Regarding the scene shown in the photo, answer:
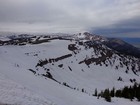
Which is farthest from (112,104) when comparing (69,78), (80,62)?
(80,62)

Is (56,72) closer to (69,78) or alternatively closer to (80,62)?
(69,78)

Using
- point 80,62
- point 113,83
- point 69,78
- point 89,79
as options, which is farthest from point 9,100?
point 80,62

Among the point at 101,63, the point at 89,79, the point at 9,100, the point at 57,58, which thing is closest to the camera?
the point at 9,100

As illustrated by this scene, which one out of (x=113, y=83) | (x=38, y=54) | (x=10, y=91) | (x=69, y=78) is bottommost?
(x=113, y=83)

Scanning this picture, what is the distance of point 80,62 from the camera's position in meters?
168

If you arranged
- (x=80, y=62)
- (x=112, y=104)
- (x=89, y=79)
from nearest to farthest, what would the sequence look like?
1. (x=112, y=104)
2. (x=89, y=79)
3. (x=80, y=62)

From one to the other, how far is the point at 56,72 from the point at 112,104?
92.4m

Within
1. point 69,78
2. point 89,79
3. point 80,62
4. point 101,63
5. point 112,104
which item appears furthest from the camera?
point 101,63

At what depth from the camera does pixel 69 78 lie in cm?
12850

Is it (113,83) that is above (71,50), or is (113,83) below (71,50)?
below

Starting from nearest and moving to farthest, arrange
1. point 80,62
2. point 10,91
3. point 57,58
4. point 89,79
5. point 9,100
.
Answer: point 9,100
point 10,91
point 89,79
point 57,58
point 80,62

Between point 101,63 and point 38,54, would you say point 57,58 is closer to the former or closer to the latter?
point 38,54

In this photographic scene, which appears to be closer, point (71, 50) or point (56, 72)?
point (56, 72)

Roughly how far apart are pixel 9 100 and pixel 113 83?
13826 centimetres
